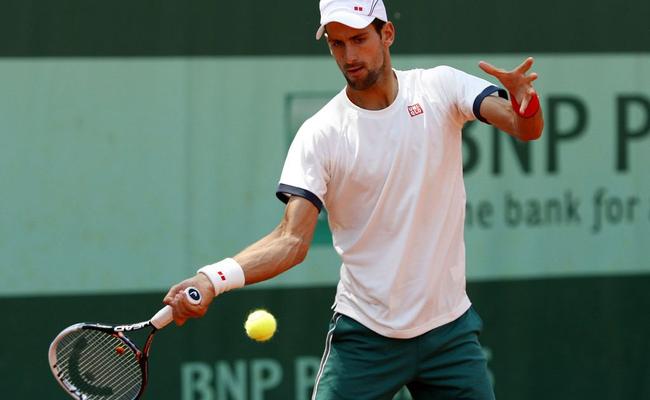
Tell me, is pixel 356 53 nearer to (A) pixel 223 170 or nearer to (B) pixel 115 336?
(B) pixel 115 336

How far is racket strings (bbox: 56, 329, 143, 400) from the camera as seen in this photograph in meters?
3.60

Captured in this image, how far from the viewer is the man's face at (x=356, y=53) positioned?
A: 141 inches

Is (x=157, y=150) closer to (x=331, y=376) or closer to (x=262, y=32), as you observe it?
(x=262, y=32)

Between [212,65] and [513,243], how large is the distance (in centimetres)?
152

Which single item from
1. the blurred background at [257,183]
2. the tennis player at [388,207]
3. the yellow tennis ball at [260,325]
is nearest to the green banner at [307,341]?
the blurred background at [257,183]

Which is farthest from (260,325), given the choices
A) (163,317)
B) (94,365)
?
(94,365)

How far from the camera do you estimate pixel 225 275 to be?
3.33 metres

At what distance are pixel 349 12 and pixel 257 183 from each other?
1663mm

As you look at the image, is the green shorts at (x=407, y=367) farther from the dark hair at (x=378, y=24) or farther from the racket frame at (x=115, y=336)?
the dark hair at (x=378, y=24)

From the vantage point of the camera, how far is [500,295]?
5.38 metres

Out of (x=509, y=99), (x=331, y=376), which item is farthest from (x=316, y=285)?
(x=509, y=99)

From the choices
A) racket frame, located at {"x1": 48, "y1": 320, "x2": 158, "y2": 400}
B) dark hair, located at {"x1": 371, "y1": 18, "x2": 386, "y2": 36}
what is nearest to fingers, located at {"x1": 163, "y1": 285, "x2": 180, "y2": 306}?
racket frame, located at {"x1": 48, "y1": 320, "x2": 158, "y2": 400}

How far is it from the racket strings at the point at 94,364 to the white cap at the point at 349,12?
1135 mm

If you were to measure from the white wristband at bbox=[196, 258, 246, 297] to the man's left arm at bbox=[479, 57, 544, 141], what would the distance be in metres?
0.88
